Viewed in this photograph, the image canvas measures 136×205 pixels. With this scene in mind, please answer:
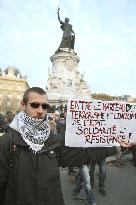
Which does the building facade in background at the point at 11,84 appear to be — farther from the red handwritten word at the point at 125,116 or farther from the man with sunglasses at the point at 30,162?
the man with sunglasses at the point at 30,162

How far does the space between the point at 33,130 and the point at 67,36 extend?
3151 cm

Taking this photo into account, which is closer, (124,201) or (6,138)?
(6,138)

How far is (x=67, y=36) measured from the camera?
33.8m

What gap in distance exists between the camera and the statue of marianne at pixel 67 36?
33688 millimetres

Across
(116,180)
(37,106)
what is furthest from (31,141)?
(116,180)

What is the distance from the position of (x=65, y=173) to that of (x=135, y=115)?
17.8ft

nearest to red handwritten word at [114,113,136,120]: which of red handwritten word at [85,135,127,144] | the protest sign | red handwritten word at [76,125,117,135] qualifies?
the protest sign

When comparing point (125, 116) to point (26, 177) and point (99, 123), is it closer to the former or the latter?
point (99, 123)

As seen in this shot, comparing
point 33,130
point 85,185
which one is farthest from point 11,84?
point 33,130

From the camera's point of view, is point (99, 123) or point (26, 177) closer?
point (26, 177)

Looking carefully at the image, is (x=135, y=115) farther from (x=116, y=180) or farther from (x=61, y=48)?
(x=61, y=48)

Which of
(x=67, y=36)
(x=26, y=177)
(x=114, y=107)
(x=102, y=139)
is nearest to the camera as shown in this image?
(x=26, y=177)

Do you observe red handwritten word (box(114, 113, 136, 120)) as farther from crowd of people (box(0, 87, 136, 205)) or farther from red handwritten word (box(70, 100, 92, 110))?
crowd of people (box(0, 87, 136, 205))

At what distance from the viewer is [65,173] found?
9.74 metres
